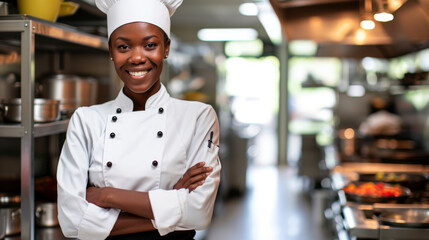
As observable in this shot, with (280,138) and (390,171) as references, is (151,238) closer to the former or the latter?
(390,171)

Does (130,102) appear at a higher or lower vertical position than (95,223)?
higher

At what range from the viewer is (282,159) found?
1042 cm

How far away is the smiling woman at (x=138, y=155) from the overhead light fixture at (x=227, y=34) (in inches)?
344

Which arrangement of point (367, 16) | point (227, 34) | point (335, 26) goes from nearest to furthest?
point (367, 16) → point (335, 26) → point (227, 34)

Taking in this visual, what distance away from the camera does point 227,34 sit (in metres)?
10.4

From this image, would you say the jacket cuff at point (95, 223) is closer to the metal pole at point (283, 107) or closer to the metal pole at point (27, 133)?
the metal pole at point (27, 133)

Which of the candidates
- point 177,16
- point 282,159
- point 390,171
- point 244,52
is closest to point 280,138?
point 282,159

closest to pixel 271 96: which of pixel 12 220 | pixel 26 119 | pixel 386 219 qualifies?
pixel 386 219

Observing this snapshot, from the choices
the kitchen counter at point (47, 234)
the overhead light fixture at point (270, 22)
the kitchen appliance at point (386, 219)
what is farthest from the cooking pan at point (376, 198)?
the overhead light fixture at point (270, 22)

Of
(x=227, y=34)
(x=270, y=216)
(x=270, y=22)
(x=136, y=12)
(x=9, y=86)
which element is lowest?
(x=270, y=216)

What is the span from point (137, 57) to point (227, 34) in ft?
29.7

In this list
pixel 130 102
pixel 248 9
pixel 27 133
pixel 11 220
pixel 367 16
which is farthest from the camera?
pixel 248 9

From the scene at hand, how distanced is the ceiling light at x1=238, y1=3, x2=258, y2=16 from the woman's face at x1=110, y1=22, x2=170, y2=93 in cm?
628

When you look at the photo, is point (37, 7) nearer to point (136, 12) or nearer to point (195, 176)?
point (136, 12)
